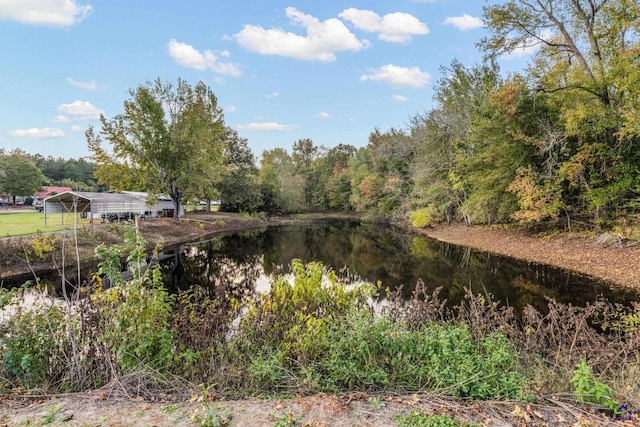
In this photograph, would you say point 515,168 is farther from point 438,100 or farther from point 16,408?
point 16,408

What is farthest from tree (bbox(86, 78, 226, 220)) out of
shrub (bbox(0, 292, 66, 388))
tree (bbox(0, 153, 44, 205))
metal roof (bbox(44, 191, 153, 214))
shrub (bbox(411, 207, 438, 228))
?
tree (bbox(0, 153, 44, 205))

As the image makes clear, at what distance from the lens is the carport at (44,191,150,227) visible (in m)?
20.2

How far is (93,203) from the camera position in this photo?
838 inches

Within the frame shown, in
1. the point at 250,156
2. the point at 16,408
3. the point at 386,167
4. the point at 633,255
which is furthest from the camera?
the point at 250,156

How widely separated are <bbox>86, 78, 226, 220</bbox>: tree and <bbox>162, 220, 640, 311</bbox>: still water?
7014 millimetres

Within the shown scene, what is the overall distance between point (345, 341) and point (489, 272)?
10.7 metres

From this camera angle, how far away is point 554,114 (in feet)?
51.6

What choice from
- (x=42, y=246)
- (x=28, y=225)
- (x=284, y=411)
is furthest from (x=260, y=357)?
(x=28, y=225)

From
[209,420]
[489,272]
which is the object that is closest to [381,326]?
[209,420]

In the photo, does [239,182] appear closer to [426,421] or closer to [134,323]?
[134,323]

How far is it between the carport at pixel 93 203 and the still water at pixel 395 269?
6.93 metres

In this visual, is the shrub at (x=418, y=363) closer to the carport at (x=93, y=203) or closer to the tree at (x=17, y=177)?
the carport at (x=93, y=203)

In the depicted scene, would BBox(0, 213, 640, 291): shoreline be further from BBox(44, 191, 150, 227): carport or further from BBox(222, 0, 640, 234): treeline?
BBox(44, 191, 150, 227): carport

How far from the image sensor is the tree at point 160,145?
79.5ft
